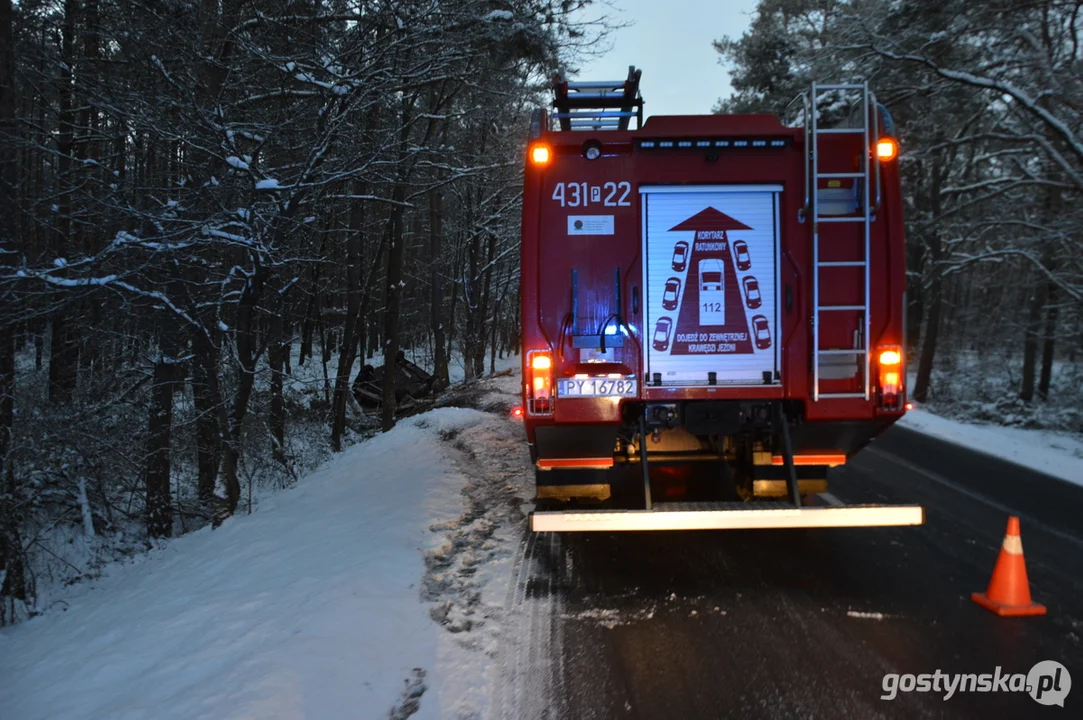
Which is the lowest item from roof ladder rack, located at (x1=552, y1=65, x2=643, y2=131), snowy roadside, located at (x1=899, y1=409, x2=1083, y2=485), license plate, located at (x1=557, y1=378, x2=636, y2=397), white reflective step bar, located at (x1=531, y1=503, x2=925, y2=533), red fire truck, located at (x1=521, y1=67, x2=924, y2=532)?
snowy roadside, located at (x1=899, y1=409, x2=1083, y2=485)

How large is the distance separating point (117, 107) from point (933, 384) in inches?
830

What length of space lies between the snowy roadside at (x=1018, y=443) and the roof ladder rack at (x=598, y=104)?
24.1 ft

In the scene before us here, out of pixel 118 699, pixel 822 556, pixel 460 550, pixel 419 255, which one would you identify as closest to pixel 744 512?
pixel 822 556

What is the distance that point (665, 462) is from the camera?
250 inches

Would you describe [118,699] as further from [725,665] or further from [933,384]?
[933,384]

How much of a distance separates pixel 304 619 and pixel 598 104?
554 cm

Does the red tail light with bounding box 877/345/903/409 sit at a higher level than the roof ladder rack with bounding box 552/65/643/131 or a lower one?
lower

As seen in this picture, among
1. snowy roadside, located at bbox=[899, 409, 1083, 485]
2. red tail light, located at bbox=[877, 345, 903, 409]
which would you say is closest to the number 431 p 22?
red tail light, located at bbox=[877, 345, 903, 409]

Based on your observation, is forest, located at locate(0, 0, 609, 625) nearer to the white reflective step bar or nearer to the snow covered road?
the snow covered road

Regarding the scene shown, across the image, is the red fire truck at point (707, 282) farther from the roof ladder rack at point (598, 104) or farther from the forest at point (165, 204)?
the forest at point (165, 204)

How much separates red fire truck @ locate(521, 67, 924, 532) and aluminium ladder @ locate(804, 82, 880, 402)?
21 mm

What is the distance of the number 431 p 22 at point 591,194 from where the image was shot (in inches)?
209

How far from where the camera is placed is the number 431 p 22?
532 centimetres

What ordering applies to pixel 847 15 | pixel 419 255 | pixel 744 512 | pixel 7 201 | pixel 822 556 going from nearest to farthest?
pixel 744 512, pixel 822 556, pixel 7 201, pixel 847 15, pixel 419 255
